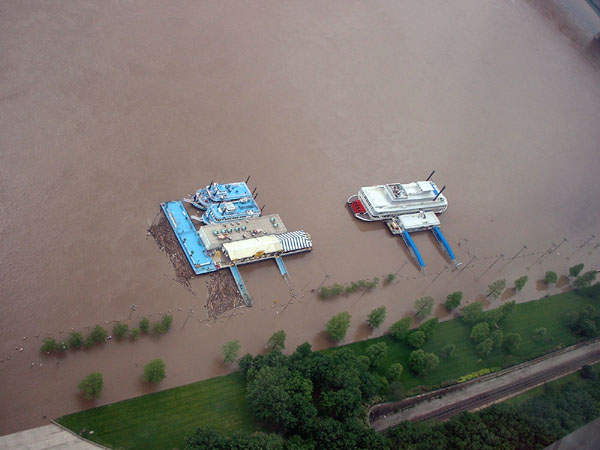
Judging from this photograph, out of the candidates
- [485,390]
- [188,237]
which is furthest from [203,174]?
[485,390]

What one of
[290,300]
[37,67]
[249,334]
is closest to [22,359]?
[249,334]

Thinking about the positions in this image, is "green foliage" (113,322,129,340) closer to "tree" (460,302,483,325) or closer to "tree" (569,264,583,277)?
"tree" (460,302,483,325)

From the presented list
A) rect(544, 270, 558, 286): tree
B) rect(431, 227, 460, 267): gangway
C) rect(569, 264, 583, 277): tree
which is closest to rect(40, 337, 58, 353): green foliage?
rect(431, 227, 460, 267): gangway

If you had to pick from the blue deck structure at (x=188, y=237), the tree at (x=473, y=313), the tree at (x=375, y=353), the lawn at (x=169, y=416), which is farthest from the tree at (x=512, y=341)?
the blue deck structure at (x=188, y=237)

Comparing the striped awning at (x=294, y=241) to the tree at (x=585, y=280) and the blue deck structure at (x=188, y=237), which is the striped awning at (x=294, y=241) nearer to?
the blue deck structure at (x=188, y=237)

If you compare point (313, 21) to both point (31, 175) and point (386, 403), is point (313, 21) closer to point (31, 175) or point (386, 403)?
point (31, 175)

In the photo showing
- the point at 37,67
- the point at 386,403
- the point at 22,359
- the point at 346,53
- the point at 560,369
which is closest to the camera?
the point at 22,359
